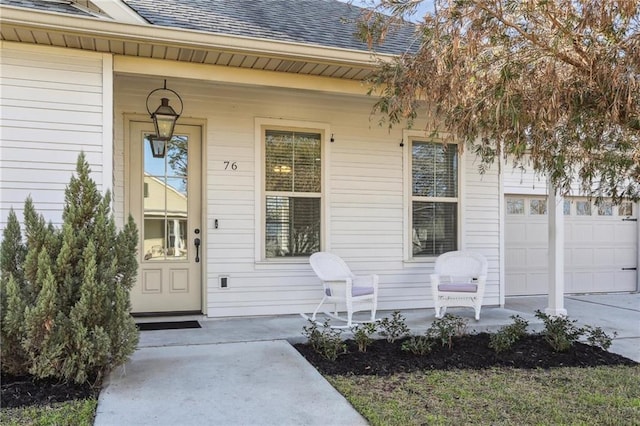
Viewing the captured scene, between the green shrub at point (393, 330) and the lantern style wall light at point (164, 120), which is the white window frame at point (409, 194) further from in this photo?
the lantern style wall light at point (164, 120)

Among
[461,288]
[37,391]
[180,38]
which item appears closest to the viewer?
[37,391]

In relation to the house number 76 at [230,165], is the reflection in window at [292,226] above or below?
below

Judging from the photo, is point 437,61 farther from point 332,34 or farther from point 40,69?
point 40,69

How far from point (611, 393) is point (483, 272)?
237 cm

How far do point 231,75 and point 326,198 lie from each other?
6.26 feet

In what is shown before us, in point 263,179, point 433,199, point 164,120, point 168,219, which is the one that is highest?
point 164,120

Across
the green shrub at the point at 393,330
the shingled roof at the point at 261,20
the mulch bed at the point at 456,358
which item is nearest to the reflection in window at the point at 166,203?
the shingled roof at the point at 261,20

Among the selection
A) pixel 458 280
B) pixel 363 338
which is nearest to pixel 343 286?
pixel 363 338

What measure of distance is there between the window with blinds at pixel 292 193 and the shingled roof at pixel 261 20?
1200 millimetres

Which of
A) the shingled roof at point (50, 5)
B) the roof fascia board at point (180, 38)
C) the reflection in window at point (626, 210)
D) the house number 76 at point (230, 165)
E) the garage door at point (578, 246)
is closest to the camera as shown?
the roof fascia board at point (180, 38)

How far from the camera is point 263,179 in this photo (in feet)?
18.5

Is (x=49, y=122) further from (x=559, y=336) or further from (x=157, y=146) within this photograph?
(x=559, y=336)

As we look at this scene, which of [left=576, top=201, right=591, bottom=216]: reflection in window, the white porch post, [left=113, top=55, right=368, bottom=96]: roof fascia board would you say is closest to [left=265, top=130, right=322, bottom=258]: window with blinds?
[left=113, top=55, right=368, bottom=96]: roof fascia board

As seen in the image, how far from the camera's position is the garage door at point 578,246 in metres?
7.64
